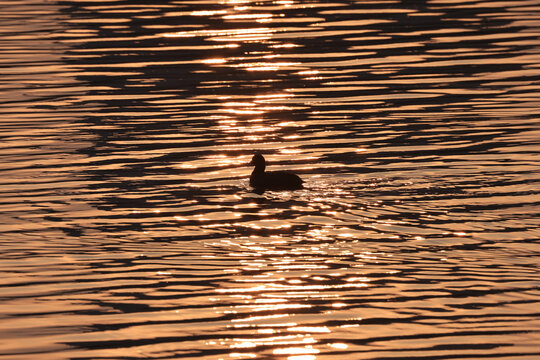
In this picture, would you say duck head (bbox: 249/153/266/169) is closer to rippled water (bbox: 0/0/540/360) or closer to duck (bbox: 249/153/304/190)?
rippled water (bbox: 0/0/540/360)

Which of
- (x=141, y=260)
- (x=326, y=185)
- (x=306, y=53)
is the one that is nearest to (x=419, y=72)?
(x=306, y=53)

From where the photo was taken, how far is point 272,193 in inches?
801

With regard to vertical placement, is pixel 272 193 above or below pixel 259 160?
below

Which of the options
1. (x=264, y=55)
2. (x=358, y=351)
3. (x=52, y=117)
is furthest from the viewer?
(x=264, y=55)

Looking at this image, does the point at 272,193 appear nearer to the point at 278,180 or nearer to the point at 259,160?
the point at 278,180

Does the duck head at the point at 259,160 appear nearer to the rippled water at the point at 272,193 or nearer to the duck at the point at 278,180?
the rippled water at the point at 272,193

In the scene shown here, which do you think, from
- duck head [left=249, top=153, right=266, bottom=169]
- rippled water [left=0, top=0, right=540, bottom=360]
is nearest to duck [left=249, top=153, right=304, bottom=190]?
rippled water [left=0, top=0, right=540, bottom=360]

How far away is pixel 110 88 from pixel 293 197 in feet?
31.0

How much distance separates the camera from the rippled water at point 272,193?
14.3 meters

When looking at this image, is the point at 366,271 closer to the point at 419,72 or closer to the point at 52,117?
the point at 52,117

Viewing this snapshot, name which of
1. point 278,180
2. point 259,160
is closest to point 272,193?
point 278,180

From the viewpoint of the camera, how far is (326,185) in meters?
20.2

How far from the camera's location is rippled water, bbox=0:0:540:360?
14305 millimetres

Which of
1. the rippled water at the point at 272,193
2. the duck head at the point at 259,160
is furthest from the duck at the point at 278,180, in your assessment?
the duck head at the point at 259,160
